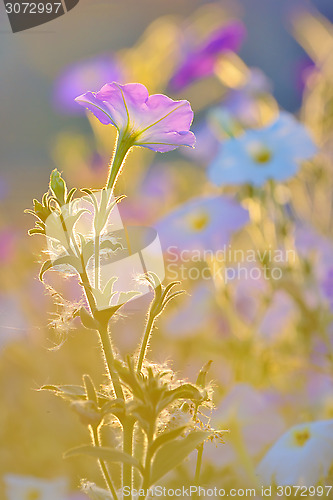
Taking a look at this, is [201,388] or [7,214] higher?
[201,388]

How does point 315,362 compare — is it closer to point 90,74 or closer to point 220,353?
point 220,353

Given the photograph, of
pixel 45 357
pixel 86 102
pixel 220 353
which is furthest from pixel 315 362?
pixel 86 102

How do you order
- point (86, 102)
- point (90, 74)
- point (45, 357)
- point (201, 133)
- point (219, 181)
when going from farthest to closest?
point (201, 133), point (90, 74), point (45, 357), point (219, 181), point (86, 102)

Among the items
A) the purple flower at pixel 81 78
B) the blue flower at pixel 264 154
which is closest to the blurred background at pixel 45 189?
the purple flower at pixel 81 78

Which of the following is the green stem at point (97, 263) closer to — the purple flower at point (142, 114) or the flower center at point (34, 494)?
the purple flower at point (142, 114)

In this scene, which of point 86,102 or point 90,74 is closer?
point 86,102

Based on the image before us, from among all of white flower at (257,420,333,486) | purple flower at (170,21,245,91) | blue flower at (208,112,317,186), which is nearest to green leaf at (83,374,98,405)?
white flower at (257,420,333,486)

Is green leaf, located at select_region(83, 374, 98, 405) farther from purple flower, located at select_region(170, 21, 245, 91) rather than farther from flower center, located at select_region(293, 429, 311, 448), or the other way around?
purple flower, located at select_region(170, 21, 245, 91)
